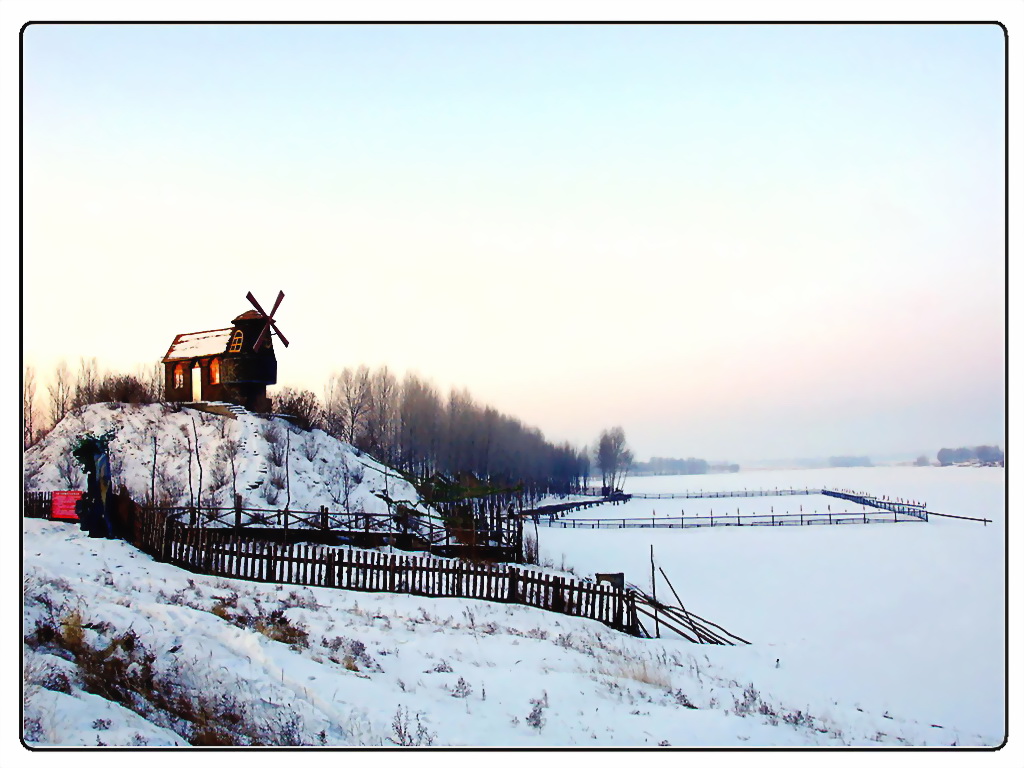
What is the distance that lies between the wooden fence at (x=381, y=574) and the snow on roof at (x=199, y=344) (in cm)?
1746

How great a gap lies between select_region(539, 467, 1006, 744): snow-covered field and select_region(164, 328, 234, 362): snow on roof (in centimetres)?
1772

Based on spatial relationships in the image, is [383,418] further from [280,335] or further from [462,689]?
[462,689]

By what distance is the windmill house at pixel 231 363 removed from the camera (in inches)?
1216

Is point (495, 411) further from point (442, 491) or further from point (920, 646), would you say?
point (920, 646)

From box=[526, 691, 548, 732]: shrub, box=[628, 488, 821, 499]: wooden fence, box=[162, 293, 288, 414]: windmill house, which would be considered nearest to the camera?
box=[526, 691, 548, 732]: shrub

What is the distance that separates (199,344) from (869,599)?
29.1 metres

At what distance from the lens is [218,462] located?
26.8 metres

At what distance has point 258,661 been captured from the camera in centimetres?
827

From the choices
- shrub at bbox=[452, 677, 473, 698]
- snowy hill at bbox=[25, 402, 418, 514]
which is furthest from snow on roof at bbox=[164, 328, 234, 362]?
shrub at bbox=[452, 677, 473, 698]

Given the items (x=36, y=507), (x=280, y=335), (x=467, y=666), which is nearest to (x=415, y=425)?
(x=280, y=335)

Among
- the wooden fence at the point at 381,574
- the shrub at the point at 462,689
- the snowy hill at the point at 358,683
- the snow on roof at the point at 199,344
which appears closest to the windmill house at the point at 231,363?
the snow on roof at the point at 199,344

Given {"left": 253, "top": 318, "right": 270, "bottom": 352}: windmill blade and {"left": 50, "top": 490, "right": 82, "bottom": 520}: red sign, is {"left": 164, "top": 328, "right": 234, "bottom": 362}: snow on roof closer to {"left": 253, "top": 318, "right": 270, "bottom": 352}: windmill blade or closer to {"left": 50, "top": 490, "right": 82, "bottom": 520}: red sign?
{"left": 253, "top": 318, "right": 270, "bottom": 352}: windmill blade

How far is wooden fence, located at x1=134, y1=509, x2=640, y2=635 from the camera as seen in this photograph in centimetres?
1441

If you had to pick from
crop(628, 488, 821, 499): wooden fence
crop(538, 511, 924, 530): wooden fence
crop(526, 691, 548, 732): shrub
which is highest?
crop(526, 691, 548, 732): shrub
